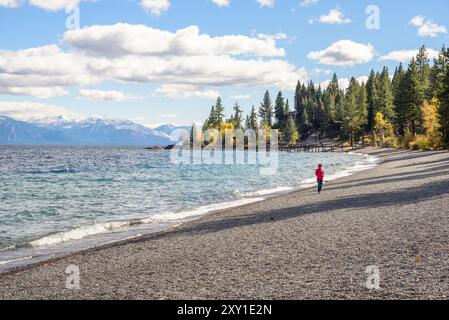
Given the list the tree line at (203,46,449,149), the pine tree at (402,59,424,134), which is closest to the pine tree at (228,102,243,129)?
the tree line at (203,46,449,149)

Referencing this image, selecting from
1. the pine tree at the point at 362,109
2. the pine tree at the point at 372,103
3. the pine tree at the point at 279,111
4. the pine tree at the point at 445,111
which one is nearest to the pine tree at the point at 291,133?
the pine tree at the point at 279,111

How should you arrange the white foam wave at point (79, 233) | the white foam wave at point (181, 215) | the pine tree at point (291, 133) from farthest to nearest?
the pine tree at point (291, 133), the white foam wave at point (181, 215), the white foam wave at point (79, 233)

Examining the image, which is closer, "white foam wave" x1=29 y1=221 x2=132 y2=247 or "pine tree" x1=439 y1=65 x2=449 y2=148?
"white foam wave" x1=29 y1=221 x2=132 y2=247

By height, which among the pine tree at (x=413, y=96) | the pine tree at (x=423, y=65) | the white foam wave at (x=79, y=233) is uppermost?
the pine tree at (x=423, y=65)

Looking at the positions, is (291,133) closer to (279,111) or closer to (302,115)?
(302,115)

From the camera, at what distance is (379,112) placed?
115438mm

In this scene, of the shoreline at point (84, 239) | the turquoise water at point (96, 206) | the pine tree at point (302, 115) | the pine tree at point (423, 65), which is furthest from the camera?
the pine tree at point (302, 115)

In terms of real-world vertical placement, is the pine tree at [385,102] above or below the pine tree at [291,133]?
above

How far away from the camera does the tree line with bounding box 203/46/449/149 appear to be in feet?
247

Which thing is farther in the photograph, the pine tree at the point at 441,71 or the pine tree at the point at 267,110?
the pine tree at the point at 267,110

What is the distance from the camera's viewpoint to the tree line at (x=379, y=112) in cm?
7514

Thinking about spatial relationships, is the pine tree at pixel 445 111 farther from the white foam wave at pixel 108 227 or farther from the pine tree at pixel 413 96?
the white foam wave at pixel 108 227

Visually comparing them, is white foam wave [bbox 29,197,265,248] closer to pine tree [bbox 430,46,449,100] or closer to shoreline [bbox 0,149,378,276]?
shoreline [bbox 0,149,378,276]
